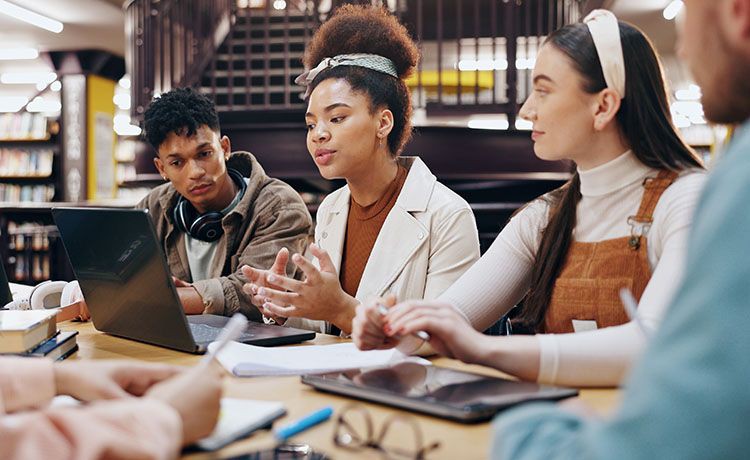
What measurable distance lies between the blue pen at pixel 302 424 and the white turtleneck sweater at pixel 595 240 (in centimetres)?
37

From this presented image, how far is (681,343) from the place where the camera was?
21.3 inches

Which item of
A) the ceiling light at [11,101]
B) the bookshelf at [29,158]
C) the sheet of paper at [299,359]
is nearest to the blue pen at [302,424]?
the sheet of paper at [299,359]

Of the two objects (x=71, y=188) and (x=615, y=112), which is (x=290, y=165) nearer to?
(x=615, y=112)

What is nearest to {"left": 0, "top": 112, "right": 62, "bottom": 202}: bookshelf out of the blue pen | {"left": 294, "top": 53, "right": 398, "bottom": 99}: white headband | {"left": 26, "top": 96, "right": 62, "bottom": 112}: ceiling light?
{"left": 26, "top": 96, "right": 62, "bottom": 112}: ceiling light

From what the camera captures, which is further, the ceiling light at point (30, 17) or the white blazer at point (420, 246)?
the ceiling light at point (30, 17)

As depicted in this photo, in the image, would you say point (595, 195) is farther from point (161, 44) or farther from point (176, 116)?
point (161, 44)

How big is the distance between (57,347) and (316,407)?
2.08 feet

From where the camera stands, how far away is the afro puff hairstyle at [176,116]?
2406 mm

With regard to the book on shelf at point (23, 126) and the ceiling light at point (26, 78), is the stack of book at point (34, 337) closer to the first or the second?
the book on shelf at point (23, 126)

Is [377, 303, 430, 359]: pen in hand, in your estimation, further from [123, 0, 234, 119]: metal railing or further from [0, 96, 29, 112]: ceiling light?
[0, 96, 29, 112]: ceiling light

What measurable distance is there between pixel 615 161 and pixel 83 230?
43.1 inches

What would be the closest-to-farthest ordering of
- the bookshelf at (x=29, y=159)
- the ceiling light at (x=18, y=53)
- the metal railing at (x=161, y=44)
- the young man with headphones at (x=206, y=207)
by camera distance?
1. the young man with headphones at (x=206, y=207)
2. the metal railing at (x=161, y=44)
3. the ceiling light at (x=18, y=53)
4. the bookshelf at (x=29, y=159)

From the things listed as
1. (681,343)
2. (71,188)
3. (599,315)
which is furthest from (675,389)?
(71,188)

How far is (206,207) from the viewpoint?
2523 mm
